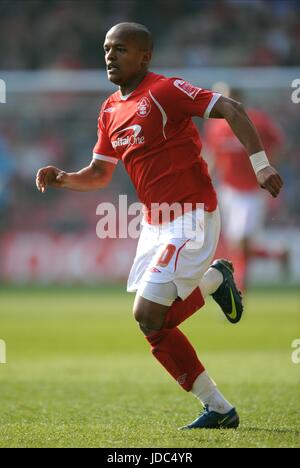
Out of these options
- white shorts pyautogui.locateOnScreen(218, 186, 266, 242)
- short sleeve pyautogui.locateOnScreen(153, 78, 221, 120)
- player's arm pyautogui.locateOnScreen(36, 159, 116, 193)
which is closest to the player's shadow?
short sleeve pyautogui.locateOnScreen(153, 78, 221, 120)

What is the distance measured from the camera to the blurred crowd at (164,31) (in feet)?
65.6

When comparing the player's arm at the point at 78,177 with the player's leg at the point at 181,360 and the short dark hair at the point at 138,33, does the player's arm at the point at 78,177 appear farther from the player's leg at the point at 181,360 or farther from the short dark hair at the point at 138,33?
the player's leg at the point at 181,360

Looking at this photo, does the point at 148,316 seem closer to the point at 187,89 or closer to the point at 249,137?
the point at 249,137

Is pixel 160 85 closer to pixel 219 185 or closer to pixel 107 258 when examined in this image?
pixel 219 185

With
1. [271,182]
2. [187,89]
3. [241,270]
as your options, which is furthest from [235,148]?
[271,182]

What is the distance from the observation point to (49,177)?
18.1 feet

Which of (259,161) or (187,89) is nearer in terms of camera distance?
(259,161)

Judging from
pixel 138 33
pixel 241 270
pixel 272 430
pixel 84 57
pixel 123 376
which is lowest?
pixel 123 376

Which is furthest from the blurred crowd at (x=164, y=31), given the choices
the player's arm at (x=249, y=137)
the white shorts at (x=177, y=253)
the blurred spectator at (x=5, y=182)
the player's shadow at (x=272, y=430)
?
the player's shadow at (x=272, y=430)

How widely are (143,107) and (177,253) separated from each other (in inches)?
33.4

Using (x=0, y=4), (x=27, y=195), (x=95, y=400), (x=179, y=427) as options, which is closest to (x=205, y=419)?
(x=179, y=427)

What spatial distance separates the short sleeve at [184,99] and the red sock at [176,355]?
1193 mm

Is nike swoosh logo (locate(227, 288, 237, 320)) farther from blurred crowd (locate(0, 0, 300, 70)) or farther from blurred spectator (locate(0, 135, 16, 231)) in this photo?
A: blurred crowd (locate(0, 0, 300, 70))

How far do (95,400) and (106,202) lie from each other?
10.6m
